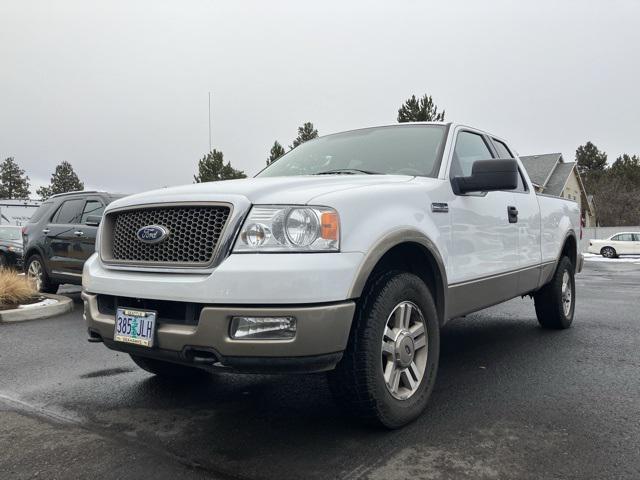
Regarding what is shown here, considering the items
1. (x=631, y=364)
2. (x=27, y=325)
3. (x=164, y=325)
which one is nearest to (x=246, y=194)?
(x=164, y=325)

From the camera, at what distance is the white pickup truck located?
8.38ft

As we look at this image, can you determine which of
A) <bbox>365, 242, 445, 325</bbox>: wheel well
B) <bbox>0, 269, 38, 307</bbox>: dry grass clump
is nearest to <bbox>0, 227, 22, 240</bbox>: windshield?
<bbox>0, 269, 38, 307</bbox>: dry grass clump

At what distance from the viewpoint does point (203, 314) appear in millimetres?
2578

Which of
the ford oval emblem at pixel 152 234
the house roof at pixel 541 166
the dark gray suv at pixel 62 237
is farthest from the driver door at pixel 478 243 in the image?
the house roof at pixel 541 166

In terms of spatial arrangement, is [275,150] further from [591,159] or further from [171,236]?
[591,159]

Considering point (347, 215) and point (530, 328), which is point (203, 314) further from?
point (530, 328)

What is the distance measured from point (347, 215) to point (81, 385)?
8.66 feet

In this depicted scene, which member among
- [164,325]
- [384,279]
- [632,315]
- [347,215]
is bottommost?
[632,315]

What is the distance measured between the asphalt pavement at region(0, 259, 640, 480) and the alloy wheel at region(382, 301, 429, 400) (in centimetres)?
24

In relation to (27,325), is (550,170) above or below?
above

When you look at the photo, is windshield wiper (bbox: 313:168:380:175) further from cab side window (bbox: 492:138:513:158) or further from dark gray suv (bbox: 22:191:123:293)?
dark gray suv (bbox: 22:191:123:293)

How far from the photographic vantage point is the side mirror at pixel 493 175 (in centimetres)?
350

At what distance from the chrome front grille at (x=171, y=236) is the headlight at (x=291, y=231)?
0.53 feet

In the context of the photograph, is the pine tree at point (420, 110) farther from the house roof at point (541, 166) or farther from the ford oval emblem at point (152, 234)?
the ford oval emblem at point (152, 234)
